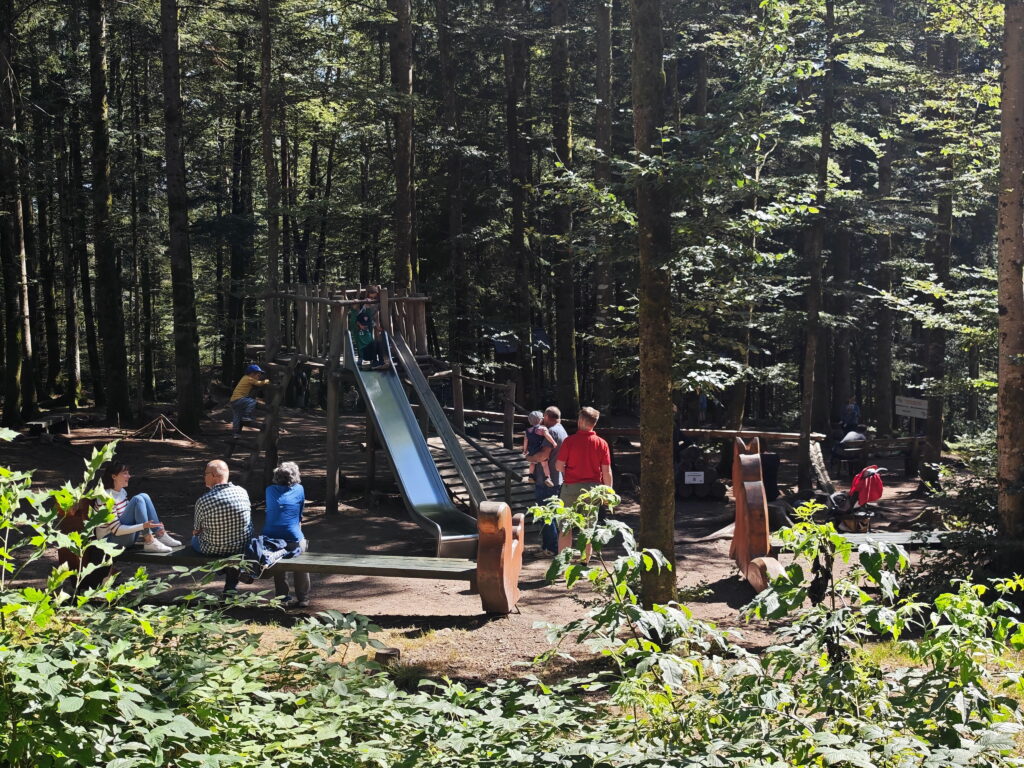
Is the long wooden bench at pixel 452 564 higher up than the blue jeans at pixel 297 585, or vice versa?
the long wooden bench at pixel 452 564

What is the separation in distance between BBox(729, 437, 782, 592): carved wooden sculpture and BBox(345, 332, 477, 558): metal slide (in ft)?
11.7

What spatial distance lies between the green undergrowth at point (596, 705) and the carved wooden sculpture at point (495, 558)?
4.23m

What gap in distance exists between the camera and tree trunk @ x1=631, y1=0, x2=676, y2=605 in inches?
294

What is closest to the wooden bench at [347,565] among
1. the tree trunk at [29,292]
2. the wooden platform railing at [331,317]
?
the wooden platform railing at [331,317]

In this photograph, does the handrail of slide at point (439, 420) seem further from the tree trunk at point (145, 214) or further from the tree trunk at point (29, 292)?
the tree trunk at point (145, 214)

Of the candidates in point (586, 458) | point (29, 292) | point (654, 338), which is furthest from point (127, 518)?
point (29, 292)

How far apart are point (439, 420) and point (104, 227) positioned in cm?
991

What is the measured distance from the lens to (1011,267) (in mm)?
9242

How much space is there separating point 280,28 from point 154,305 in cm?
1714

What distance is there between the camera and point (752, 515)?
9562mm

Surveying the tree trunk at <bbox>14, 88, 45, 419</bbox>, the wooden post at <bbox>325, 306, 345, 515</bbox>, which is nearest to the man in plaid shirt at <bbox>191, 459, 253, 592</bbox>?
the wooden post at <bbox>325, 306, 345, 515</bbox>

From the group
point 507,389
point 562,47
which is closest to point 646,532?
point 507,389

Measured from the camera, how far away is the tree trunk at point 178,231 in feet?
63.8

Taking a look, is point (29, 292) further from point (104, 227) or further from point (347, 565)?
point (347, 565)
